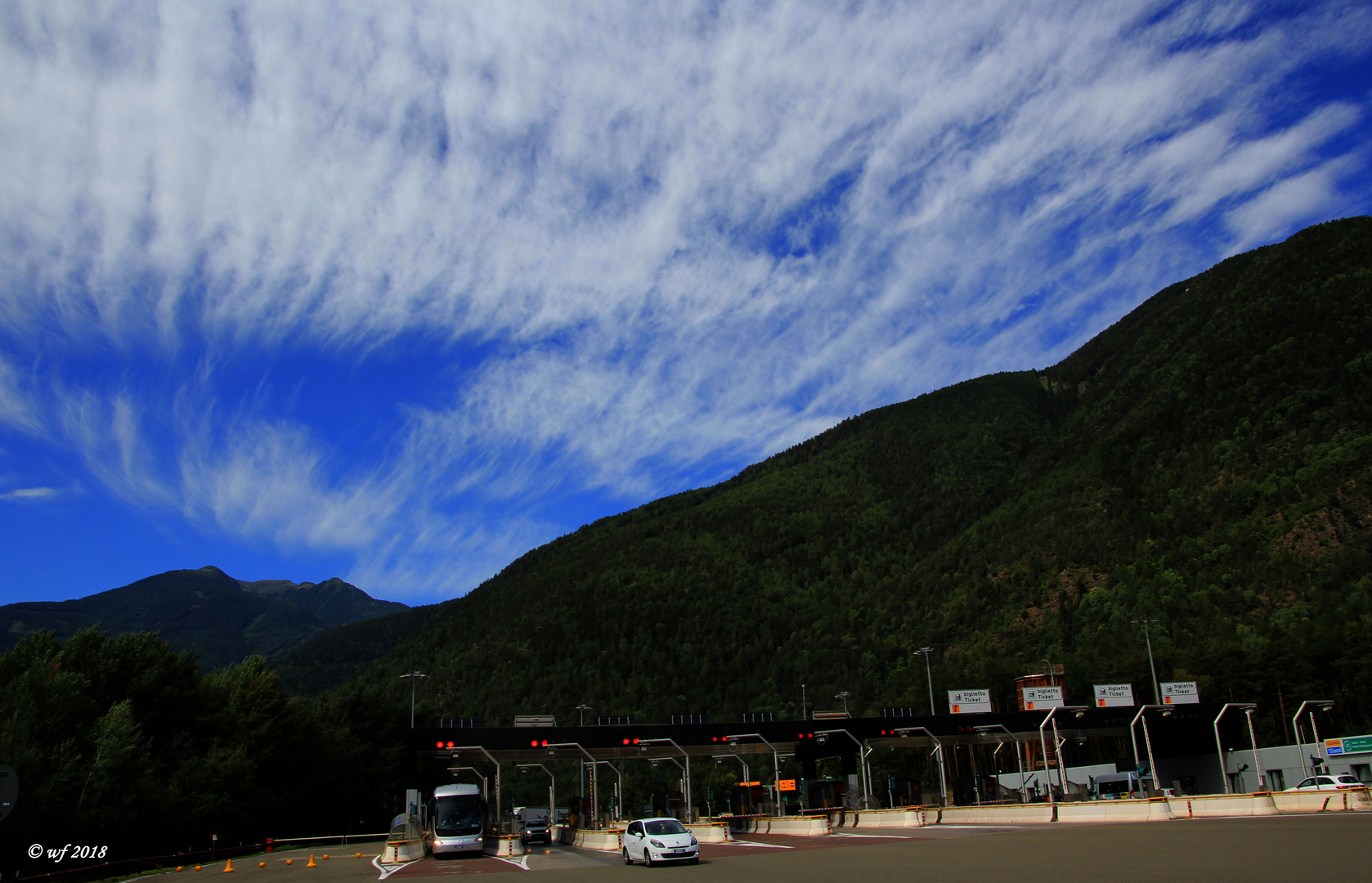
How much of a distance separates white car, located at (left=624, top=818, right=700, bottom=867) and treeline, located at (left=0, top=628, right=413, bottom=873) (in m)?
21.6

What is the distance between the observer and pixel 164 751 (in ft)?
157

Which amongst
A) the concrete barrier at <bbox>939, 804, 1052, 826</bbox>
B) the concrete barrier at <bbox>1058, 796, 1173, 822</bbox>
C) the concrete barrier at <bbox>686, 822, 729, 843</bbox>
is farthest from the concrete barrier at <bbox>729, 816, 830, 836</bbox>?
the concrete barrier at <bbox>1058, 796, 1173, 822</bbox>

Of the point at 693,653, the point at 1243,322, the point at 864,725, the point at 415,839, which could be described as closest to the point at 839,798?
the point at 864,725

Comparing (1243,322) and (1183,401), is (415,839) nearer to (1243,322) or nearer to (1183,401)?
(1183,401)

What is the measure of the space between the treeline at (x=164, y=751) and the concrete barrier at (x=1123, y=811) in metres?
36.6

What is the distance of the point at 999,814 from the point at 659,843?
1943 centimetres

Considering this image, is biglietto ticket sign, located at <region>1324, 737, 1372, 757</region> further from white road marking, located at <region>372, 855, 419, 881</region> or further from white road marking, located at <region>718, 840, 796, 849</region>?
white road marking, located at <region>372, 855, 419, 881</region>

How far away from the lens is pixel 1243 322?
167375 mm

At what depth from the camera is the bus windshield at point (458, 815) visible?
1315 inches

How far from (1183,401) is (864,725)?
13702cm

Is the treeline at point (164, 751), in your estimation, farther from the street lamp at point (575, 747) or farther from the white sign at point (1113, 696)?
the white sign at point (1113, 696)

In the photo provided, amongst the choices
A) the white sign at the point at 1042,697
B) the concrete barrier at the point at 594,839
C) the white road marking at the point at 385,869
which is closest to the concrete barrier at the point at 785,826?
the concrete barrier at the point at 594,839

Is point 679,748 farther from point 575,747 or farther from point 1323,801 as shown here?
point 1323,801

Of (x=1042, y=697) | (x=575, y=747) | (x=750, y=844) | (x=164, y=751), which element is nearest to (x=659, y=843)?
(x=750, y=844)
